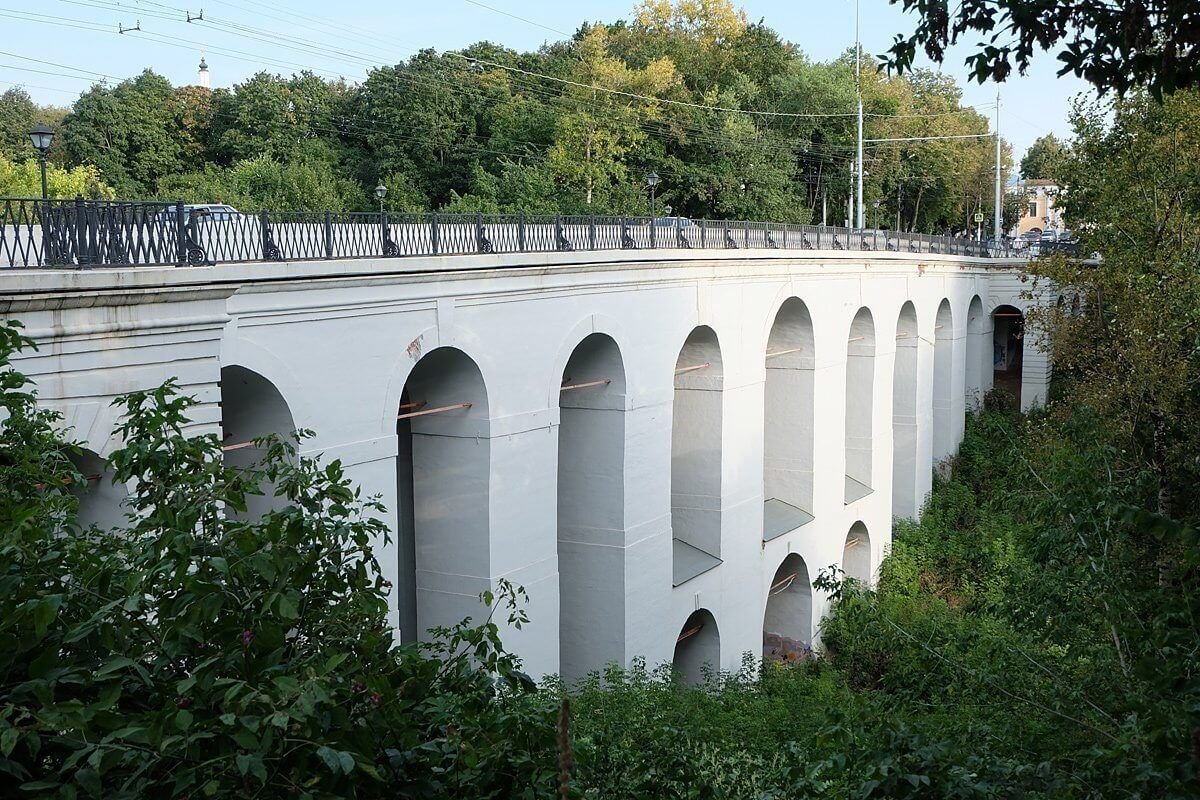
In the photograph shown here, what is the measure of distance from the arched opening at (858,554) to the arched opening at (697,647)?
873 centimetres

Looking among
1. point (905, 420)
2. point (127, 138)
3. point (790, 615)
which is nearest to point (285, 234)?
point (790, 615)

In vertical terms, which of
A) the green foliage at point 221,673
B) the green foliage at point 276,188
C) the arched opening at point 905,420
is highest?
the green foliage at point 276,188

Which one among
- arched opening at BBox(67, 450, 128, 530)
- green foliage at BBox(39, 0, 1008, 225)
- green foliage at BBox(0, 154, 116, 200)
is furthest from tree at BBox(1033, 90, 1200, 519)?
green foliage at BBox(0, 154, 116, 200)

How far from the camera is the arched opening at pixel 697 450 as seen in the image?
21.9 meters

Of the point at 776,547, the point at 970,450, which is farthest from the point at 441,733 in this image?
the point at 970,450

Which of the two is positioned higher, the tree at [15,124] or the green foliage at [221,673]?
the tree at [15,124]

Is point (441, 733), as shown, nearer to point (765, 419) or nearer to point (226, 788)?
point (226, 788)

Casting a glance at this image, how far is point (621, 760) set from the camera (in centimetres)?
1116

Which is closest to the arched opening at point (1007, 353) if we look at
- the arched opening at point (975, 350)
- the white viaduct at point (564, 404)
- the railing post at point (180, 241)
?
the arched opening at point (975, 350)

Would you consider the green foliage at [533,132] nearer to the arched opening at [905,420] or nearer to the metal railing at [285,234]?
the arched opening at [905,420]

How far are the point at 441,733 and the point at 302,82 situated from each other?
52024 millimetres

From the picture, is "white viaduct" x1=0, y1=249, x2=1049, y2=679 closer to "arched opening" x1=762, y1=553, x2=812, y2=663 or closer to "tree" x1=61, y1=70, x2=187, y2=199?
"arched opening" x1=762, y1=553, x2=812, y2=663

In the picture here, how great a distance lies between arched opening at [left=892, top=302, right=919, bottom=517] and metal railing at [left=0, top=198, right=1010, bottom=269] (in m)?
12.3

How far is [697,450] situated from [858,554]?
9.75 metres
